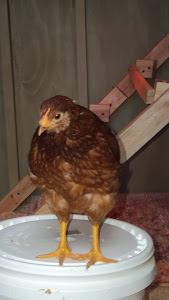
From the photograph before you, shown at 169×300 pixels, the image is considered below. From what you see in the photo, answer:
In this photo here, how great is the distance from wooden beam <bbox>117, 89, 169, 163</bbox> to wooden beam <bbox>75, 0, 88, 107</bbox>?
88 centimetres

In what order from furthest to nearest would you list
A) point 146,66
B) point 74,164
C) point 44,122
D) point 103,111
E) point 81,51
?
point 81,51
point 146,66
point 103,111
point 74,164
point 44,122

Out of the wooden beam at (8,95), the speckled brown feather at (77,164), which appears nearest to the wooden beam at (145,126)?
the speckled brown feather at (77,164)

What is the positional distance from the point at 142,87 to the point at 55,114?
2.86 ft

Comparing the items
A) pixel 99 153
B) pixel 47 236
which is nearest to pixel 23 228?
pixel 47 236

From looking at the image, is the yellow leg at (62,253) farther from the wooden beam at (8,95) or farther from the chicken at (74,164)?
the wooden beam at (8,95)

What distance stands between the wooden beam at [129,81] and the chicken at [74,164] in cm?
106

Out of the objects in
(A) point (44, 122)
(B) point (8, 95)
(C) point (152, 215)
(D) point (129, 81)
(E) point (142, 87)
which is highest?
(A) point (44, 122)

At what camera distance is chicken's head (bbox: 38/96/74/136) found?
842 millimetres

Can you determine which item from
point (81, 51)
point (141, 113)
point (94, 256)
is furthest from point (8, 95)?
point (94, 256)

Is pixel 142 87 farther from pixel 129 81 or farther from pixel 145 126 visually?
pixel 129 81

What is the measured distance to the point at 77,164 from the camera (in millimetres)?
938

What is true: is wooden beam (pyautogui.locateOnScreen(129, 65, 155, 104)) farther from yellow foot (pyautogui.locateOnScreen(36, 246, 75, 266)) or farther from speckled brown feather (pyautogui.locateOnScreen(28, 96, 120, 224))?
yellow foot (pyautogui.locateOnScreen(36, 246, 75, 266))

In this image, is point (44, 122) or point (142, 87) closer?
point (44, 122)

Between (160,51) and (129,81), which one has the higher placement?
(160,51)
